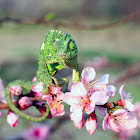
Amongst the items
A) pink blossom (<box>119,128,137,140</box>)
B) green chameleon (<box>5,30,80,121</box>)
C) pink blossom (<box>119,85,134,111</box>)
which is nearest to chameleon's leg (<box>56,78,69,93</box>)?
green chameleon (<box>5,30,80,121</box>)

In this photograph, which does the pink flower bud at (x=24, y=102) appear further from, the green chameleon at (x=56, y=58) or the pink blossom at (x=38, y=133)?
the pink blossom at (x=38, y=133)

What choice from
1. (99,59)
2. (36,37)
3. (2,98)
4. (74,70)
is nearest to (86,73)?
(74,70)

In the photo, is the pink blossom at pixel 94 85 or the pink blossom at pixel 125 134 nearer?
the pink blossom at pixel 94 85

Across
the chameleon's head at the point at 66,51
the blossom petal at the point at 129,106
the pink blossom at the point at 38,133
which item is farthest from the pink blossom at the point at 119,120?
the pink blossom at the point at 38,133

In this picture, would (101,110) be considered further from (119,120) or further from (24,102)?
(24,102)

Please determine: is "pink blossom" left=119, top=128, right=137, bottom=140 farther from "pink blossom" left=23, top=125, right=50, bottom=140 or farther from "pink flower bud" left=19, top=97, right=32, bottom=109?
"pink flower bud" left=19, top=97, right=32, bottom=109

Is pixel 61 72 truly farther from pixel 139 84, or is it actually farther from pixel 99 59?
pixel 139 84
